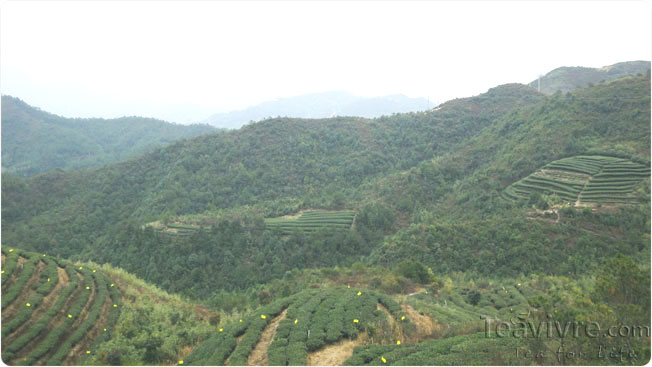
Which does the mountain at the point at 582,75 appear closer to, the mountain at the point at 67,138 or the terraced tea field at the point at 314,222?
the terraced tea field at the point at 314,222

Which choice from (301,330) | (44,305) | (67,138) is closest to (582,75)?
(301,330)

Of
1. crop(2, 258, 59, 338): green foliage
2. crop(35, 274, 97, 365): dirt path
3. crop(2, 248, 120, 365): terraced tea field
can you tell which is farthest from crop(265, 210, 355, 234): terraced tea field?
crop(2, 258, 59, 338): green foliage

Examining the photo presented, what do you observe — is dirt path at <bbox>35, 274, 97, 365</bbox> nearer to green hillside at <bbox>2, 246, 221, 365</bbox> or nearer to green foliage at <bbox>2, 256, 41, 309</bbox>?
green hillside at <bbox>2, 246, 221, 365</bbox>

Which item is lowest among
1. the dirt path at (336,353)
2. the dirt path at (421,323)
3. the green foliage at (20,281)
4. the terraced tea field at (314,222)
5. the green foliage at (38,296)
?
the terraced tea field at (314,222)

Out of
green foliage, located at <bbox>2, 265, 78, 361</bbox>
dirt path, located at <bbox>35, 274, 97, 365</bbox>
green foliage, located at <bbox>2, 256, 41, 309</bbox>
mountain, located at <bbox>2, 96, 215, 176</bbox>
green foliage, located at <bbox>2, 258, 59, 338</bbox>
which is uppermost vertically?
mountain, located at <bbox>2, 96, 215, 176</bbox>

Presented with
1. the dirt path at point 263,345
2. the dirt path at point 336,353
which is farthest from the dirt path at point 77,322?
the dirt path at point 336,353

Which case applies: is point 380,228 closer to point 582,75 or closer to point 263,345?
point 263,345

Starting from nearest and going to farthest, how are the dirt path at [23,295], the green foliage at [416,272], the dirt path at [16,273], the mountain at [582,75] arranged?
1. the dirt path at [23,295]
2. the dirt path at [16,273]
3. the green foliage at [416,272]
4. the mountain at [582,75]
